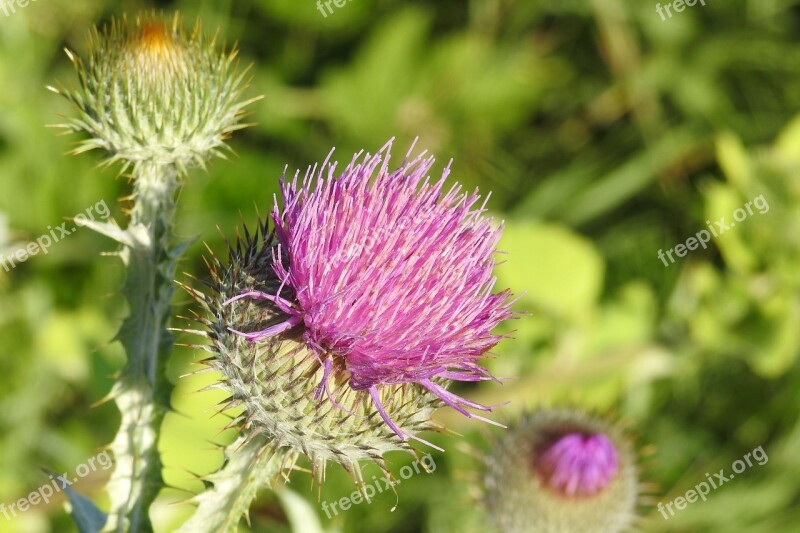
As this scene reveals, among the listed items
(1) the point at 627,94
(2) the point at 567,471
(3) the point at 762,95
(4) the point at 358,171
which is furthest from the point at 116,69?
(3) the point at 762,95

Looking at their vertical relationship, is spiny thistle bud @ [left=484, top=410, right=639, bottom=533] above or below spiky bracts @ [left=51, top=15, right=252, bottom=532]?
below

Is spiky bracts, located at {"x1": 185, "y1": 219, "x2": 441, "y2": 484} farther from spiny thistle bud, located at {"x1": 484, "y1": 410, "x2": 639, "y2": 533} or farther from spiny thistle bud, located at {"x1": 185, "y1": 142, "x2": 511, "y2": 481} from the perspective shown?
spiny thistle bud, located at {"x1": 484, "y1": 410, "x2": 639, "y2": 533}

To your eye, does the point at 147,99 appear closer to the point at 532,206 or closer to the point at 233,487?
the point at 233,487

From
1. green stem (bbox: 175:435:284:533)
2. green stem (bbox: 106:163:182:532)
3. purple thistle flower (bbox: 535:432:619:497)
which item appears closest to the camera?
green stem (bbox: 175:435:284:533)

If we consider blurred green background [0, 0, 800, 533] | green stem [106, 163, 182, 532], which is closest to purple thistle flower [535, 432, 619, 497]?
blurred green background [0, 0, 800, 533]

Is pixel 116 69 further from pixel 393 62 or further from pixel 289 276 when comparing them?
pixel 393 62
